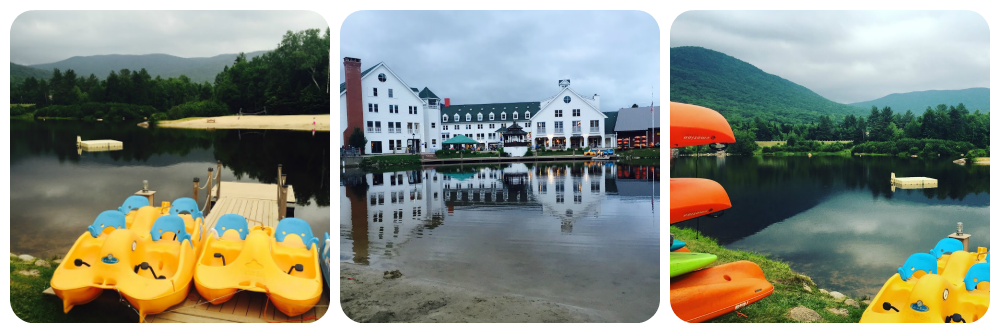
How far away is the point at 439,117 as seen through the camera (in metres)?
9.36

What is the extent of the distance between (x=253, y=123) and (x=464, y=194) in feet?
18.2

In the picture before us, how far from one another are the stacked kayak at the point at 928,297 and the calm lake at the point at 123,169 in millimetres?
2872

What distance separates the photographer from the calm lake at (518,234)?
362cm

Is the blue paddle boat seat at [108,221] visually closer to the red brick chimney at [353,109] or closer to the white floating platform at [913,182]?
the red brick chimney at [353,109]

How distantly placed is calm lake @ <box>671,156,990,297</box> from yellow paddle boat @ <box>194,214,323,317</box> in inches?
106

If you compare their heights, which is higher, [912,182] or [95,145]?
[95,145]

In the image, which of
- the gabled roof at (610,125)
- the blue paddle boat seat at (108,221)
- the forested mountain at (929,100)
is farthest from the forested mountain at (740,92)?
the gabled roof at (610,125)

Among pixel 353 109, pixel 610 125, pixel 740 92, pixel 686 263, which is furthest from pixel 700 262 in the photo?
pixel 610 125

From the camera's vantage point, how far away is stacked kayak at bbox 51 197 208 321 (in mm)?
2205

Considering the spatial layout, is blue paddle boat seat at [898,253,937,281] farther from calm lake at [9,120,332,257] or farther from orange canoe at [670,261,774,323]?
calm lake at [9,120,332,257]

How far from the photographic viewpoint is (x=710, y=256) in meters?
2.51

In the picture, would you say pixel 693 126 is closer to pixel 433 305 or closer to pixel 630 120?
pixel 433 305

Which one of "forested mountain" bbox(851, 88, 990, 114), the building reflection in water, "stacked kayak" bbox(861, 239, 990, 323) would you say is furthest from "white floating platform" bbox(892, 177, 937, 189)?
"stacked kayak" bbox(861, 239, 990, 323)
